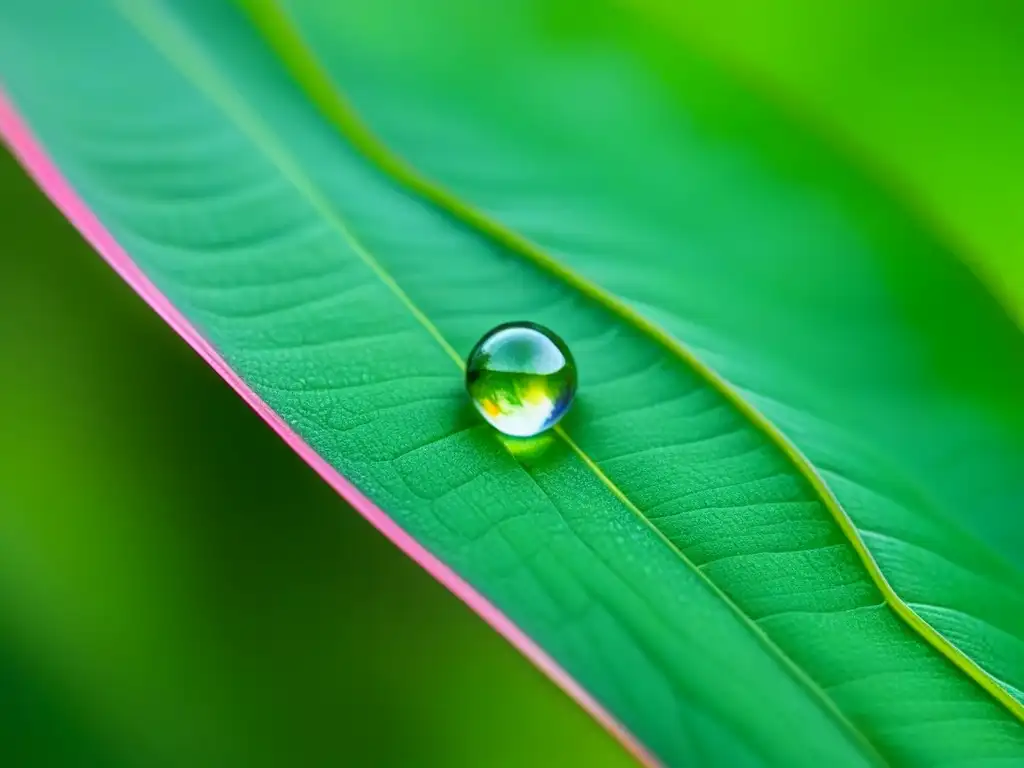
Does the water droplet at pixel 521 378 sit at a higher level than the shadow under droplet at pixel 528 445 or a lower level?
higher

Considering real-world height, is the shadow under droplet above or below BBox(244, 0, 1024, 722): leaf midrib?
below

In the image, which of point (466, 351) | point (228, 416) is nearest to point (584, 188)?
point (466, 351)

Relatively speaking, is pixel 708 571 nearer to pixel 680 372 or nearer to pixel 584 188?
pixel 680 372

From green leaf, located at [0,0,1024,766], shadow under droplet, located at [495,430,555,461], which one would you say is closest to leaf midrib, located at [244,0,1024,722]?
green leaf, located at [0,0,1024,766]

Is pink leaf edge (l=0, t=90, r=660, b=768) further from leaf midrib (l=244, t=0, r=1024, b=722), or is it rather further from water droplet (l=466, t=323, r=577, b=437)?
leaf midrib (l=244, t=0, r=1024, b=722)

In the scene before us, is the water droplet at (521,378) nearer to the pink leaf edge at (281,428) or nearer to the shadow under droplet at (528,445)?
the shadow under droplet at (528,445)

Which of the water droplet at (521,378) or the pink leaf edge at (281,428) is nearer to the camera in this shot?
the pink leaf edge at (281,428)

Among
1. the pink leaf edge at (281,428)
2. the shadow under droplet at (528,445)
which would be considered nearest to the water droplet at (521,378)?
the shadow under droplet at (528,445)
